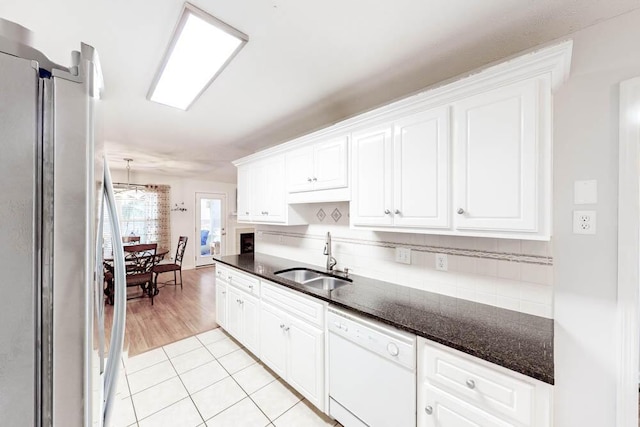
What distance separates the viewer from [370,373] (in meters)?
1.49

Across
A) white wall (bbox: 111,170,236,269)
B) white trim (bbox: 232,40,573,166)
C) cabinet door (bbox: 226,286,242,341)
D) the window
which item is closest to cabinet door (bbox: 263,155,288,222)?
cabinet door (bbox: 226,286,242,341)

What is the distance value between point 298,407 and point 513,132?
A: 226cm

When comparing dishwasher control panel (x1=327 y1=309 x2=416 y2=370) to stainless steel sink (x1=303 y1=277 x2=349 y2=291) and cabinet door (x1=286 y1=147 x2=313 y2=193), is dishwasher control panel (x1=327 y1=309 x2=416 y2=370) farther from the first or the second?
cabinet door (x1=286 y1=147 x2=313 y2=193)

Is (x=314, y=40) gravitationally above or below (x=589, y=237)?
above

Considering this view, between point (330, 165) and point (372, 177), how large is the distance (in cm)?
45

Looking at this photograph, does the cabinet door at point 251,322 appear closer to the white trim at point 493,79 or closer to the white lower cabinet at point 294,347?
the white lower cabinet at point 294,347

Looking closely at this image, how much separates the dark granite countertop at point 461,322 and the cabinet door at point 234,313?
0.92 m

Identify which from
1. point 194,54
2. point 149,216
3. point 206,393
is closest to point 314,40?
point 194,54

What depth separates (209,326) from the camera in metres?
3.27

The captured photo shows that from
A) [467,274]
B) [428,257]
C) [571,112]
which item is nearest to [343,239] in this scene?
[428,257]

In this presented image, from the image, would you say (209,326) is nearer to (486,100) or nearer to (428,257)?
(428,257)

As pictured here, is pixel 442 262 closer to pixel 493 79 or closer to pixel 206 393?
pixel 493 79

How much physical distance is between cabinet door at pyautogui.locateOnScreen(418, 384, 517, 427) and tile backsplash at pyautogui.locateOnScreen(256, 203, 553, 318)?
67 cm

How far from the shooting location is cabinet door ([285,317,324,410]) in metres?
1.77
